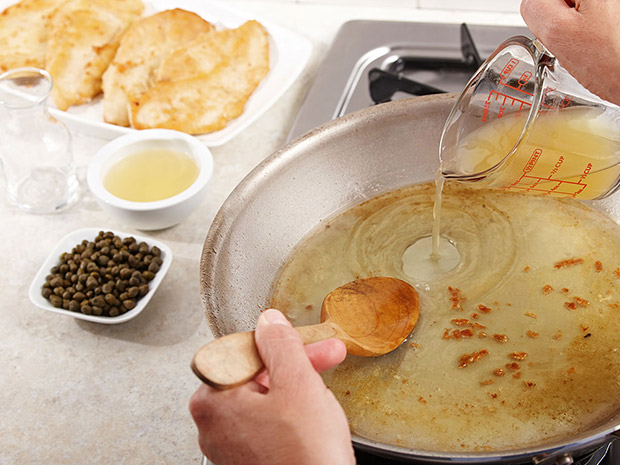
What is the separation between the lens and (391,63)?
1462 mm

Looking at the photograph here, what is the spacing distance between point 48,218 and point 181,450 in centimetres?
57

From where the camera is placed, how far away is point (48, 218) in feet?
4.08

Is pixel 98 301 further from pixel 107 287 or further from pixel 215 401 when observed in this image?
pixel 215 401

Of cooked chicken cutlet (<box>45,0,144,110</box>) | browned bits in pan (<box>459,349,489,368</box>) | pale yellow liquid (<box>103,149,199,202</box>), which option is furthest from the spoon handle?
cooked chicken cutlet (<box>45,0,144,110</box>)

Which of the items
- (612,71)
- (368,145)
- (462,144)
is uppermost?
(612,71)

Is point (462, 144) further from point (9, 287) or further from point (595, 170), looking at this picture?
point (9, 287)

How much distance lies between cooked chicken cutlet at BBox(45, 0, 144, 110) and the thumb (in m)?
0.94

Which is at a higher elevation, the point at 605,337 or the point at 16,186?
the point at 605,337

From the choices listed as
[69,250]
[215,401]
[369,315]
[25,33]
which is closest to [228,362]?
[215,401]

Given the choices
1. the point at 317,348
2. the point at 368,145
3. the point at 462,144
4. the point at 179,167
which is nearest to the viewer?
the point at 317,348

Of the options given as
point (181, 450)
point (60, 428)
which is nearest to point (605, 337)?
point (181, 450)

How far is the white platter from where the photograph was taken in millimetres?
1309

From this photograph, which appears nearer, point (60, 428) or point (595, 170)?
point (595, 170)

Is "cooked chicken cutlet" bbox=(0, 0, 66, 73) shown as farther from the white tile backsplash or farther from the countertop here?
the white tile backsplash
